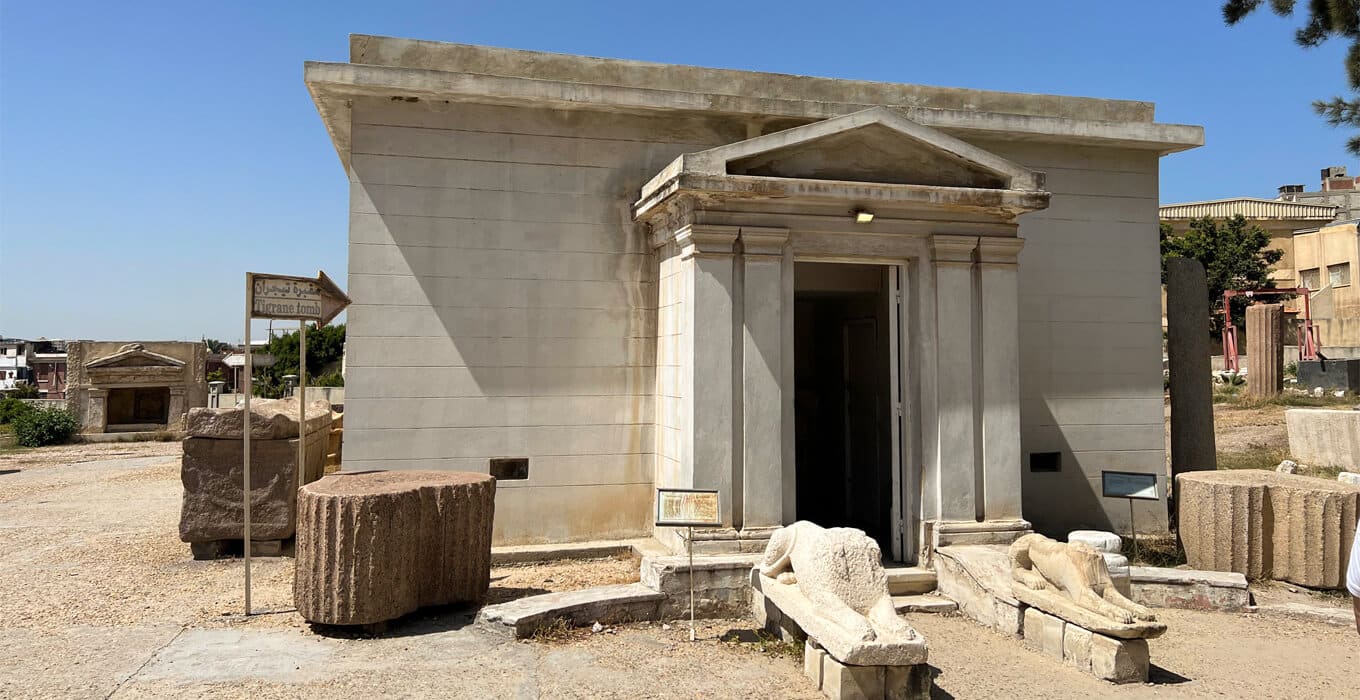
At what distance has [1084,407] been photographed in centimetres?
997

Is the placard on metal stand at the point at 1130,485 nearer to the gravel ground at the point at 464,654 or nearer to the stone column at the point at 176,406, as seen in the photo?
the gravel ground at the point at 464,654

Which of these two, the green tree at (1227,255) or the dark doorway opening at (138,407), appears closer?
the dark doorway opening at (138,407)

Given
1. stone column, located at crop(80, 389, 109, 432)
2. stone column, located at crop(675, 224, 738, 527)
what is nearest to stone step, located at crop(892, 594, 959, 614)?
stone column, located at crop(675, 224, 738, 527)

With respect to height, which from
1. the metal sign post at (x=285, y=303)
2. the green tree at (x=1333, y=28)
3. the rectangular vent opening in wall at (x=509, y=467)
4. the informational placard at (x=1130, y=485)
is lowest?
the informational placard at (x=1130, y=485)

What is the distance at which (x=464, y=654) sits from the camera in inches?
227

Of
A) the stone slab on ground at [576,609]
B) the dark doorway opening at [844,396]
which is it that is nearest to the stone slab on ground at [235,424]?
the stone slab on ground at [576,609]

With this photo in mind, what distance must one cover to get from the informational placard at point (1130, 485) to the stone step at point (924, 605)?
91.1 inches

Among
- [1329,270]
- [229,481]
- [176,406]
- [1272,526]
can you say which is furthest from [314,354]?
[1329,270]

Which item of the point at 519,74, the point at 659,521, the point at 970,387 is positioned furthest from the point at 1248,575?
the point at 519,74

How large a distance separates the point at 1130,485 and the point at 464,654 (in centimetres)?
644

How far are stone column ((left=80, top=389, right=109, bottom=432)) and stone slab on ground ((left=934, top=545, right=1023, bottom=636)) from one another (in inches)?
1091

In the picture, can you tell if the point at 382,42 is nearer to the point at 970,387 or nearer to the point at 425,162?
the point at 425,162

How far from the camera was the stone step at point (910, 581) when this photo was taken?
751 centimetres

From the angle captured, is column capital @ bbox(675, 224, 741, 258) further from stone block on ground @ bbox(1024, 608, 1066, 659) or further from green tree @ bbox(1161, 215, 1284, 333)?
green tree @ bbox(1161, 215, 1284, 333)
